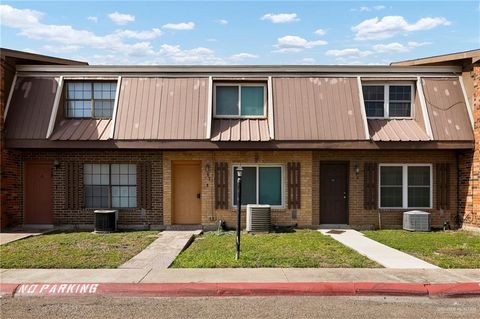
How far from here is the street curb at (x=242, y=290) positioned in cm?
716

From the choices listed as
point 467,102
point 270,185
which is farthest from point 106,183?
point 467,102

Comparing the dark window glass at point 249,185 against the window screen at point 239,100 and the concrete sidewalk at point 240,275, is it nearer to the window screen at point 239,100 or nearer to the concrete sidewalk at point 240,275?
the window screen at point 239,100

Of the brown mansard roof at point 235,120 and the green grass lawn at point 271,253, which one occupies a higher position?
the brown mansard roof at point 235,120

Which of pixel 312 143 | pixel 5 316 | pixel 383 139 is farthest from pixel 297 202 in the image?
pixel 5 316

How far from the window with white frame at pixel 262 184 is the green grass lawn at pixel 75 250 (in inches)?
140

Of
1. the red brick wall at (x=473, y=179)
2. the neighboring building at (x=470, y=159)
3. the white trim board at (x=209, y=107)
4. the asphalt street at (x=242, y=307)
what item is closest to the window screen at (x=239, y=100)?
the white trim board at (x=209, y=107)

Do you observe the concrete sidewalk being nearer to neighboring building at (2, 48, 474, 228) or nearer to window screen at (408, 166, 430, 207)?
neighboring building at (2, 48, 474, 228)

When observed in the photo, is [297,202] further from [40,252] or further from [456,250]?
[40,252]

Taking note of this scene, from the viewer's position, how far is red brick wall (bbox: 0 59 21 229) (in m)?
13.6

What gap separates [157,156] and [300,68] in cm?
612

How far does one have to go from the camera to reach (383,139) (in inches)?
545

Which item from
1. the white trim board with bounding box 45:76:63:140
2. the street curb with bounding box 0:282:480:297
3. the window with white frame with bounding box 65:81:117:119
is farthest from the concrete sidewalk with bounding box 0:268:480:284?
the window with white frame with bounding box 65:81:117:119

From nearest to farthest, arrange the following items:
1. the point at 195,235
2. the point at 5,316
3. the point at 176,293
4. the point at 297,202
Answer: the point at 5,316 < the point at 176,293 < the point at 195,235 < the point at 297,202

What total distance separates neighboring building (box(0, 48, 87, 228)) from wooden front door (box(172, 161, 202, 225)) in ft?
18.1
